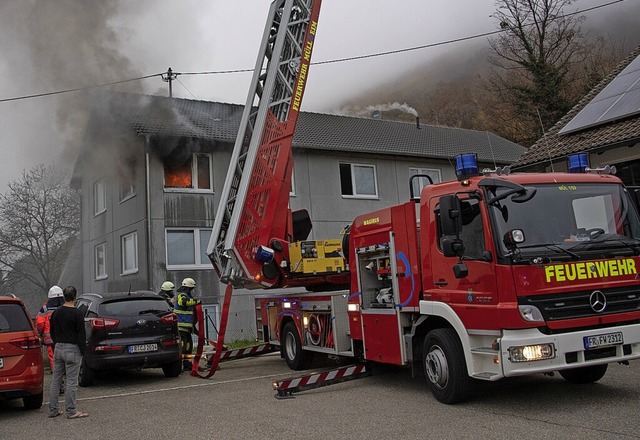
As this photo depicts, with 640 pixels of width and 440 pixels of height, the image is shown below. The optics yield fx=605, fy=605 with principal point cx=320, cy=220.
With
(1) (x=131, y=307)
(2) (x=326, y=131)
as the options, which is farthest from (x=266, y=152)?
(2) (x=326, y=131)

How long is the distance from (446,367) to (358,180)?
16.7 m

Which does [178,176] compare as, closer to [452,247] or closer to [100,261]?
[100,261]

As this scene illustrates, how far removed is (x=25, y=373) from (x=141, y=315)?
2800mm

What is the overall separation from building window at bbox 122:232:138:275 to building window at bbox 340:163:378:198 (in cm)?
776

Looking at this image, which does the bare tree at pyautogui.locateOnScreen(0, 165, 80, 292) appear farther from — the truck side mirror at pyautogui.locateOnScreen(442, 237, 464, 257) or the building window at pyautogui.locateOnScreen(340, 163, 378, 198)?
the truck side mirror at pyautogui.locateOnScreen(442, 237, 464, 257)

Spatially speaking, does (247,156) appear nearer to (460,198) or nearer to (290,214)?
(290,214)

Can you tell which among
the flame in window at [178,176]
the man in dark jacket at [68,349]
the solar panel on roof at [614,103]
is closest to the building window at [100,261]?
the flame in window at [178,176]

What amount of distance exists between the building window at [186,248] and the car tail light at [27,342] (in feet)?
37.2

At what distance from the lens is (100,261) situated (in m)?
23.0

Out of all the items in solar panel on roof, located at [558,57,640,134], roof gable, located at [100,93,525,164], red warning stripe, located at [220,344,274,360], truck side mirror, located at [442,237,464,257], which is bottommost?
red warning stripe, located at [220,344,274,360]

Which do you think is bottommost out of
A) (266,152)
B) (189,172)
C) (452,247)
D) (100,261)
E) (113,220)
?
(452,247)

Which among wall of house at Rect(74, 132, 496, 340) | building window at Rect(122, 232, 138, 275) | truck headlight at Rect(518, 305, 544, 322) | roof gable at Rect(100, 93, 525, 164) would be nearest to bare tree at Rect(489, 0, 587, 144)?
roof gable at Rect(100, 93, 525, 164)

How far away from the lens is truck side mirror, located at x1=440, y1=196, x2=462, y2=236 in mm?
6656

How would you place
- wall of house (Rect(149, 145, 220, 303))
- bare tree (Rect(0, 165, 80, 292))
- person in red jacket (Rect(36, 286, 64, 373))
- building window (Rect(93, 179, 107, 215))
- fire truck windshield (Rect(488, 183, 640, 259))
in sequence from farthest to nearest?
bare tree (Rect(0, 165, 80, 292)) < building window (Rect(93, 179, 107, 215)) < wall of house (Rect(149, 145, 220, 303)) < person in red jacket (Rect(36, 286, 64, 373)) < fire truck windshield (Rect(488, 183, 640, 259))
